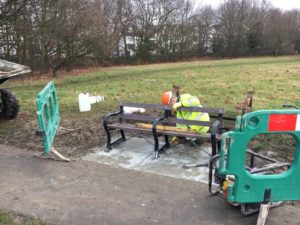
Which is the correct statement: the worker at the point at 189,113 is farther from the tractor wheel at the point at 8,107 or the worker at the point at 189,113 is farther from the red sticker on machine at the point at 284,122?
the tractor wheel at the point at 8,107

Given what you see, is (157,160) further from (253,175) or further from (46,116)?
(253,175)

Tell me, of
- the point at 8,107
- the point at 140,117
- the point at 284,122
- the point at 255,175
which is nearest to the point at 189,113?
the point at 140,117

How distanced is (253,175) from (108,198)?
1568 mm

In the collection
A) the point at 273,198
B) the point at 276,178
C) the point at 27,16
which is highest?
the point at 27,16

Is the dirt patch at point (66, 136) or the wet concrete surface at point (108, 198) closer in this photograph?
the wet concrete surface at point (108, 198)

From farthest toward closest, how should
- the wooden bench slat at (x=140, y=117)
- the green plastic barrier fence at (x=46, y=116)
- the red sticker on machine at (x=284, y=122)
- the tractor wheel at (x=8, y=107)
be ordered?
1. the tractor wheel at (x=8, y=107)
2. the wooden bench slat at (x=140, y=117)
3. the green plastic barrier fence at (x=46, y=116)
4. the red sticker on machine at (x=284, y=122)

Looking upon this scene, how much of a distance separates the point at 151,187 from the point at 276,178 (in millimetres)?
1471

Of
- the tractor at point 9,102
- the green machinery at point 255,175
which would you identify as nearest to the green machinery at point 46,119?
the tractor at point 9,102

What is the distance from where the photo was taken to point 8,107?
265 inches

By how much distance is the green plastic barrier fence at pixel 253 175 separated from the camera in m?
2.62

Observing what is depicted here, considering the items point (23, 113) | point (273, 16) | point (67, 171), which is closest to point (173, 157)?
point (67, 171)

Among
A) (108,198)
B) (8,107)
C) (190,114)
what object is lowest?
(108,198)

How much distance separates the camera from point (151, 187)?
3.76m

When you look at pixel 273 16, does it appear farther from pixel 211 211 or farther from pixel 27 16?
pixel 211 211
